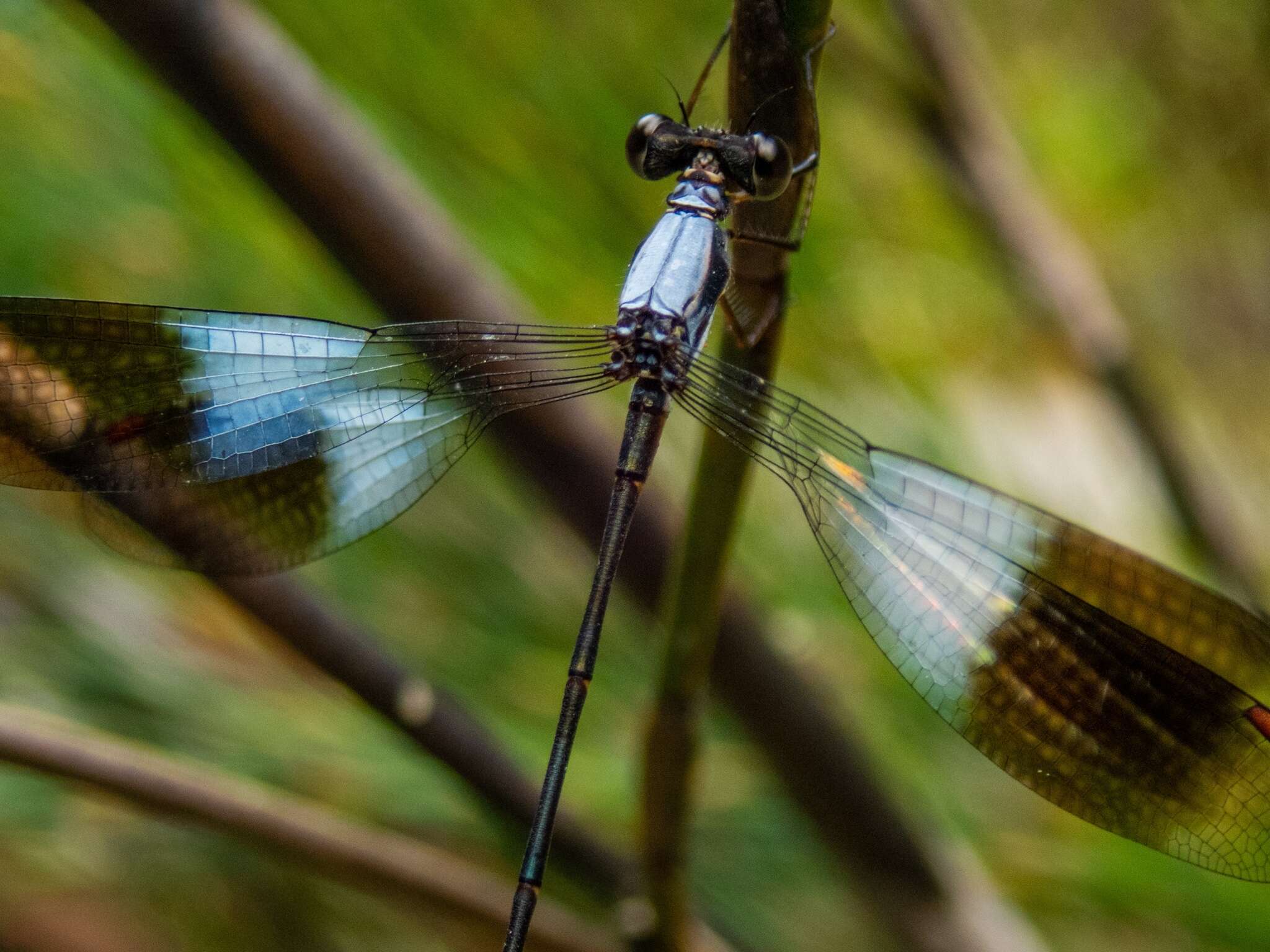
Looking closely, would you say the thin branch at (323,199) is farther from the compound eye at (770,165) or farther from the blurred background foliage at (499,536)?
the compound eye at (770,165)

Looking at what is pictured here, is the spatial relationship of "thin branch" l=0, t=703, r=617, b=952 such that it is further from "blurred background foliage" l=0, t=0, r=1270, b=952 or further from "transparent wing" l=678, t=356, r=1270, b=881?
"transparent wing" l=678, t=356, r=1270, b=881

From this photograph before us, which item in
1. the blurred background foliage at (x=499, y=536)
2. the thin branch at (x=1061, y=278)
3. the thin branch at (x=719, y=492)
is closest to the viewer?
the thin branch at (x=719, y=492)

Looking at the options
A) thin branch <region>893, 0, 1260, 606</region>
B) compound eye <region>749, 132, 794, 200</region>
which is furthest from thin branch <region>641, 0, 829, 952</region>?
thin branch <region>893, 0, 1260, 606</region>

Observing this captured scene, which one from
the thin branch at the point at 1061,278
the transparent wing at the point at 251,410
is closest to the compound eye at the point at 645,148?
the transparent wing at the point at 251,410

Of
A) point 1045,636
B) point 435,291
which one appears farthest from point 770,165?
point 1045,636

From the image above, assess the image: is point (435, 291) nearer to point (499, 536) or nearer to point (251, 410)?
point (251, 410)

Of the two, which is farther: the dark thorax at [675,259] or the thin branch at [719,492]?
the dark thorax at [675,259]

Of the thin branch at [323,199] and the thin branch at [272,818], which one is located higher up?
the thin branch at [323,199]

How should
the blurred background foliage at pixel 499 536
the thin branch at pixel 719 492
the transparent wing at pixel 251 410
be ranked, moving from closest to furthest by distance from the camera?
the thin branch at pixel 719 492 < the transparent wing at pixel 251 410 < the blurred background foliage at pixel 499 536
